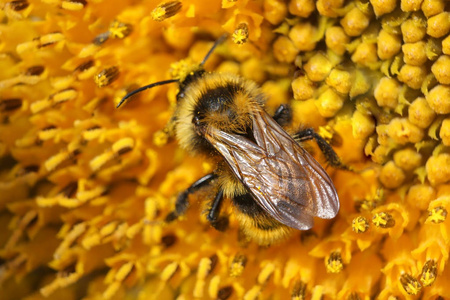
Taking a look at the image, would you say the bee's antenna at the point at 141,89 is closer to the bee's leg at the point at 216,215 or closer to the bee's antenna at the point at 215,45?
the bee's antenna at the point at 215,45

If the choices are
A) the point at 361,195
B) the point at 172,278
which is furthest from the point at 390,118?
the point at 172,278

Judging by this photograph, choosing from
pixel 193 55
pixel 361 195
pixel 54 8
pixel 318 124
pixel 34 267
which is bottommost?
pixel 34 267

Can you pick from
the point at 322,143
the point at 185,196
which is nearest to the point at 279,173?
the point at 322,143

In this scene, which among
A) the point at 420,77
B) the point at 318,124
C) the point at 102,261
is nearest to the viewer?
the point at 420,77

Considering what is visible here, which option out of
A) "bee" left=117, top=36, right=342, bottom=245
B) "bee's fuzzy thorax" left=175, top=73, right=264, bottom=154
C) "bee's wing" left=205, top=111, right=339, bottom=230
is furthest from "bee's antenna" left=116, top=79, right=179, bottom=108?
"bee's wing" left=205, top=111, right=339, bottom=230

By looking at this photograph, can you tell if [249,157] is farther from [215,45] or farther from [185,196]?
[215,45]

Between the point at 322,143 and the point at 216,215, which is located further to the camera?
the point at 216,215

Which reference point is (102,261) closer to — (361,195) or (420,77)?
(361,195)
